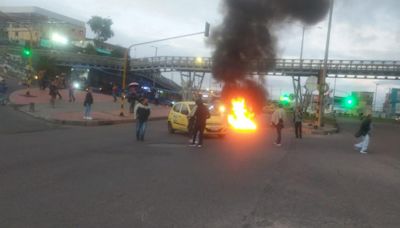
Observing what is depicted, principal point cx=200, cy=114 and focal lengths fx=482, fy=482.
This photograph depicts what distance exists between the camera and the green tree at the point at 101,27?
383 ft

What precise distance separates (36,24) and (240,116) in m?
84.2

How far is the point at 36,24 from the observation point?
335 feet

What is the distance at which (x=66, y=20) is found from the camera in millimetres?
116562

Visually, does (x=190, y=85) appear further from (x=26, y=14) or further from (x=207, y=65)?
(x=26, y=14)

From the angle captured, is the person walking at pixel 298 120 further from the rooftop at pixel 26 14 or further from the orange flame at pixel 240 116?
the rooftop at pixel 26 14

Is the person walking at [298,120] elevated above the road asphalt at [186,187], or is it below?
above

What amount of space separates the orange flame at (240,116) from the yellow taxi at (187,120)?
6.41 meters

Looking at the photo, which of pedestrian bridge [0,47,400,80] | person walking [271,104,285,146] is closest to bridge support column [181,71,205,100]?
pedestrian bridge [0,47,400,80]

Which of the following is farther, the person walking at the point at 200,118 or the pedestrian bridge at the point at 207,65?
the pedestrian bridge at the point at 207,65

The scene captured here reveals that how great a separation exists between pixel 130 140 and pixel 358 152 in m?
7.90

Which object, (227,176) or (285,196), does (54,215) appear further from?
(227,176)

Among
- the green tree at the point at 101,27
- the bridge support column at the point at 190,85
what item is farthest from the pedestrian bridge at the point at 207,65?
the green tree at the point at 101,27

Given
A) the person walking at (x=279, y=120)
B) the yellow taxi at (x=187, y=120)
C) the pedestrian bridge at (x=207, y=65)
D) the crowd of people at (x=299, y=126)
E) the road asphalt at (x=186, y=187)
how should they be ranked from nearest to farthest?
the road asphalt at (x=186, y=187)
the crowd of people at (x=299, y=126)
the person walking at (x=279, y=120)
the yellow taxi at (x=187, y=120)
the pedestrian bridge at (x=207, y=65)

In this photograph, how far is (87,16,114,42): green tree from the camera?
117 meters
